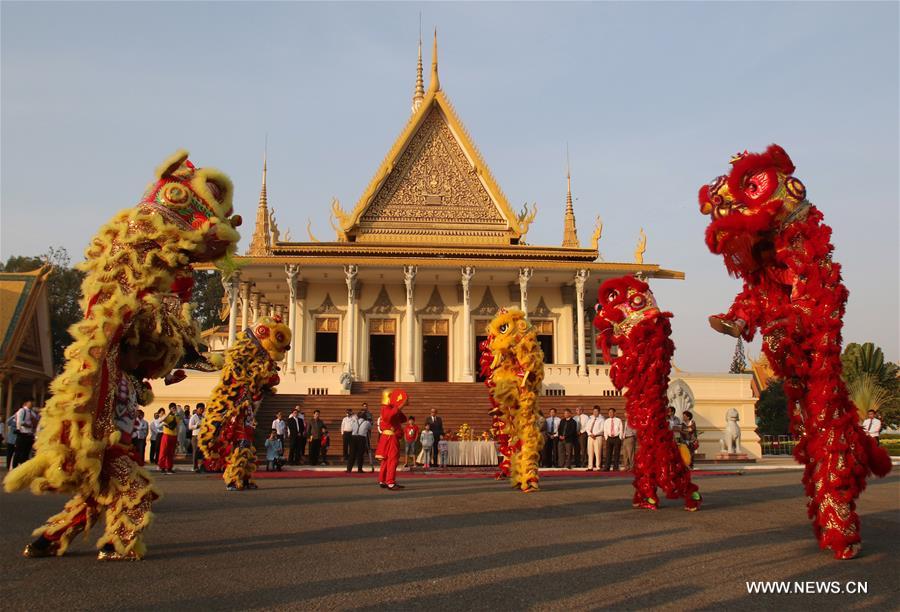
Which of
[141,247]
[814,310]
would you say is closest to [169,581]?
[141,247]

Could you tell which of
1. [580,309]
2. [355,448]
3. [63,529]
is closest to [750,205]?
[63,529]

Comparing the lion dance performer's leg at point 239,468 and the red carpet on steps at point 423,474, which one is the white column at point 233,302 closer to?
the red carpet on steps at point 423,474

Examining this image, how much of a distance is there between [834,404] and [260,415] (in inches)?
655

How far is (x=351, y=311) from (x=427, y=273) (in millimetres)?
2940

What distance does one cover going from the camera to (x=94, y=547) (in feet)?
17.0

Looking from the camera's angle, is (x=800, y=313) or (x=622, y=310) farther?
(x=622, y=310)

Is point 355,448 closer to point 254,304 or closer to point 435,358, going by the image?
point 435,358

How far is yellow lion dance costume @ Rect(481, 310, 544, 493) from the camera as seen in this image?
406 inches

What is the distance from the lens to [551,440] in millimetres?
17391

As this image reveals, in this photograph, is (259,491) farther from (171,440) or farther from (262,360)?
(171,440)

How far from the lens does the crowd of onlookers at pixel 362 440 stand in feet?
47.8

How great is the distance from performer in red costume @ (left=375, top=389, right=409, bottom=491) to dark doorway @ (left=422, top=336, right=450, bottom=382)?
1752 centimetres

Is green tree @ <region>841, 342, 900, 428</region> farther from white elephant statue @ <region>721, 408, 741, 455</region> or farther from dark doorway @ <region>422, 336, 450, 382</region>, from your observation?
dark doorway @ <region>422, 336, 450, 382</region>

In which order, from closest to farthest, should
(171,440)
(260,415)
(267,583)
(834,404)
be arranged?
(267,583) → (834,404) → (171,440) → (260,415)
